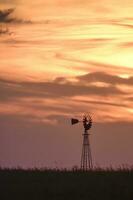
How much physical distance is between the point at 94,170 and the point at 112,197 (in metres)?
5.43

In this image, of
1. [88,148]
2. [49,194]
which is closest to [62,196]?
[49,194]

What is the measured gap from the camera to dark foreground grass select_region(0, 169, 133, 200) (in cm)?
2453

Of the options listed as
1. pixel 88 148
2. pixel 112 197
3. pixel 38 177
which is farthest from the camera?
pixel 88 148

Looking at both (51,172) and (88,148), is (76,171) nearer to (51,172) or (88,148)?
(51,172)

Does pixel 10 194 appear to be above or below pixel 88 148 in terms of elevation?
below

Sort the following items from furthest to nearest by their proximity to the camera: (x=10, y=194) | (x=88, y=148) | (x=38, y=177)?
(x=88, y=148) → (x=38, y=177) → (x=10, y=194)

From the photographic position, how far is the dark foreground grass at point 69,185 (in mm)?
24531

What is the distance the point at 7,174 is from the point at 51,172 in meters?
1.87

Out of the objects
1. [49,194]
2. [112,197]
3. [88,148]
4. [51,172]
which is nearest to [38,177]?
[51,172]

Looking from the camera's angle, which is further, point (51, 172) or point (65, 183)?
point (51, 172)

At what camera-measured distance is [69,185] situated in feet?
84.7

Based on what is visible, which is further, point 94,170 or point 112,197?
point 94,170

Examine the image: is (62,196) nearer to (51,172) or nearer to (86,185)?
Answer: (86,185)

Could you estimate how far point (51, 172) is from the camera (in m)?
29.7
